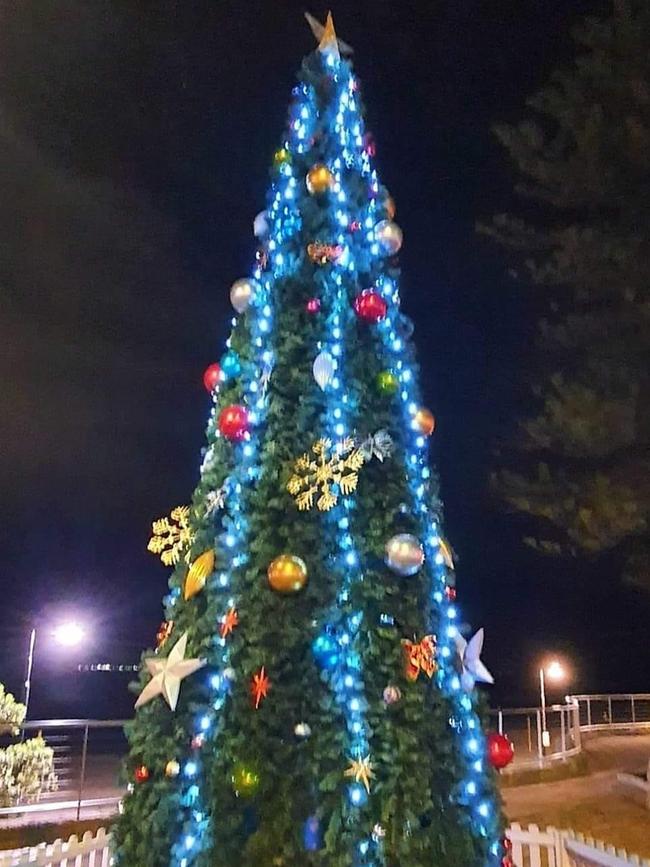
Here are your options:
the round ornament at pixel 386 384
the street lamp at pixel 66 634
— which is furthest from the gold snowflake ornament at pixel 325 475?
the street lamp at pixel 66 634

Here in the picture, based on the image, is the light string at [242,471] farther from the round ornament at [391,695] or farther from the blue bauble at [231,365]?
the round ornament at [391,695]

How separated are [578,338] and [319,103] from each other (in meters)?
3.15

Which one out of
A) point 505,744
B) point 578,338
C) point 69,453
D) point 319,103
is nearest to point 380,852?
point 505,744

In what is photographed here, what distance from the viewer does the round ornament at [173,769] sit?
2961 mm

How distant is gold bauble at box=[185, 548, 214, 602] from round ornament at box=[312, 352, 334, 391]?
2.64ft

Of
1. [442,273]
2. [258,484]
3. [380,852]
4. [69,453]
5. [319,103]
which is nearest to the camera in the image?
[380,852]

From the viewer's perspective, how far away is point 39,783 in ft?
19.4

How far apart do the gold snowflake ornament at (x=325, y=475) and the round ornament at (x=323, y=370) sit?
0.25 m

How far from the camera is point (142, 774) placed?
10.0ft

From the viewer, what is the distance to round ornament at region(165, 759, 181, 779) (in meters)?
2.96

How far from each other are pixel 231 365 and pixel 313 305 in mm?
448

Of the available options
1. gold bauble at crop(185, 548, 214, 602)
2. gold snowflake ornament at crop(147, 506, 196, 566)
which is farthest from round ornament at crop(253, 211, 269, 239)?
gold bauble at crop(185, 548, 214, 602)

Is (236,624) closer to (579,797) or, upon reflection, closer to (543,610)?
(579,797)

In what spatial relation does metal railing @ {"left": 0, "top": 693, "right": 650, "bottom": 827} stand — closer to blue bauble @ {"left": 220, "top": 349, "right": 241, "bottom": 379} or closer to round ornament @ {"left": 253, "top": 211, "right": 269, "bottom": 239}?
blue bauble @ {"left": 220, "top": 349, "right": 241, "bottom": 379}
